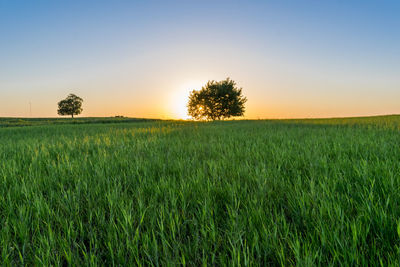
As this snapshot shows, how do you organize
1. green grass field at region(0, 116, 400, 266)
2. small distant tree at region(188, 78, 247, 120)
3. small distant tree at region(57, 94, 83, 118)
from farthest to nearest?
small distant tree at region(57, 94, 83, 118) → small distant tree at region(188, 78, 247, 120) → green grass field at region(0, 116, 400, 266)

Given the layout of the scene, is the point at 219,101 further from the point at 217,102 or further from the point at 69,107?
the point at 69,107

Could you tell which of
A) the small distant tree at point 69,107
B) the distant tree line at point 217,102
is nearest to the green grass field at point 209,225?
the distant tree line at point 217,102

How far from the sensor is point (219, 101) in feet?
152

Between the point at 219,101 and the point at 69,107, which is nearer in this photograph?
the point at 219,101

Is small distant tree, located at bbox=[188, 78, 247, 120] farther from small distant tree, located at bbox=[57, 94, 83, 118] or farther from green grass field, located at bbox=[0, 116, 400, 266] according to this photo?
small distant tree, located at bbox=[57, 94, 83, 118]

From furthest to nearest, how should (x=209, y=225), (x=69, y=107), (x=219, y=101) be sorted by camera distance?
1. (x=69, y=107)
2. (x=219, y=101)
3. (x=209, y=225)

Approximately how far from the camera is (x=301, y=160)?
8.65ft

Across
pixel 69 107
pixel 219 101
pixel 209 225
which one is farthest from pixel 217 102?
pixel 69 107

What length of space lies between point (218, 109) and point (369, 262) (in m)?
46.4

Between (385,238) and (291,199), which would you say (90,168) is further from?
(385,238)

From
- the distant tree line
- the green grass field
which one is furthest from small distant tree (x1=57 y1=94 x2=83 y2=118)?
the green grass field

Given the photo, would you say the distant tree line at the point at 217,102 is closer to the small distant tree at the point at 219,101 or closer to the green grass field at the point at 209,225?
the small distant tree at the point at 219,101

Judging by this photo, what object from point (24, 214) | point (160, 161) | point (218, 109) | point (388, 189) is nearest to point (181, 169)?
point (160, 161)

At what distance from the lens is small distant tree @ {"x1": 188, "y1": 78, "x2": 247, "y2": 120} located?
45.8 metres
